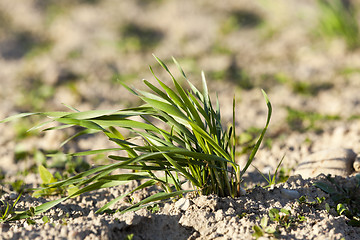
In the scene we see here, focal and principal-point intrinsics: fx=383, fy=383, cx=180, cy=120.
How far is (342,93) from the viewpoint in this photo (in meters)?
3.97

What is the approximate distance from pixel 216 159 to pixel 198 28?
3857mm

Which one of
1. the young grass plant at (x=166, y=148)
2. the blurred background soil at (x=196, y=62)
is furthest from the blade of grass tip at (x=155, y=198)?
the blurred background soil at (x=196, y=62)

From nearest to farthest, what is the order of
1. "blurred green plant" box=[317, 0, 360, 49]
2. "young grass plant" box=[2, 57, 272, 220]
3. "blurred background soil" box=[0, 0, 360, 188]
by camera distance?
"young grass plant" box=[2, 57, 272, 220], "blurred background soil" box=[0, 0, 360, 188], "blurred green plant" box=[317, 0, 360, 49]

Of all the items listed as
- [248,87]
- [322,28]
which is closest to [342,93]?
[248,87]

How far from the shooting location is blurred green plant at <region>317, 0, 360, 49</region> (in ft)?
15.4

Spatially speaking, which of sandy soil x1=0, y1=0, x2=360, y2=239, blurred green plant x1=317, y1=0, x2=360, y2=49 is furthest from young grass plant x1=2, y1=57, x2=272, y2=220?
blurred green plant x1=317, y1=0, x2=360, y2=49

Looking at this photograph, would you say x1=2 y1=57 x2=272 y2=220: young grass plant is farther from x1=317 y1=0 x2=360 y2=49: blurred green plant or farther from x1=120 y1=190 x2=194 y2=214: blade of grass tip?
x1=317 y1=0 x2=360 y2=49: blurred green plant

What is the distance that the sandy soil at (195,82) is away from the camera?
188cm

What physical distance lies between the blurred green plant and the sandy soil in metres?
0.14

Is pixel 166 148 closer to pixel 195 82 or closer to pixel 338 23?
pixel 195 82

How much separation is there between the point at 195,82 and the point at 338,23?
1987mm

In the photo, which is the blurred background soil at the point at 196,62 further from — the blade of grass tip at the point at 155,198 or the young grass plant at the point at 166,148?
the blade of grass tip at the point at 155,198

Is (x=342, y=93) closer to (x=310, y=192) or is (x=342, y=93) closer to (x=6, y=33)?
(x=310, y=192)

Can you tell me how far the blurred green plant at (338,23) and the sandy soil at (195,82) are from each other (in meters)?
0.14
